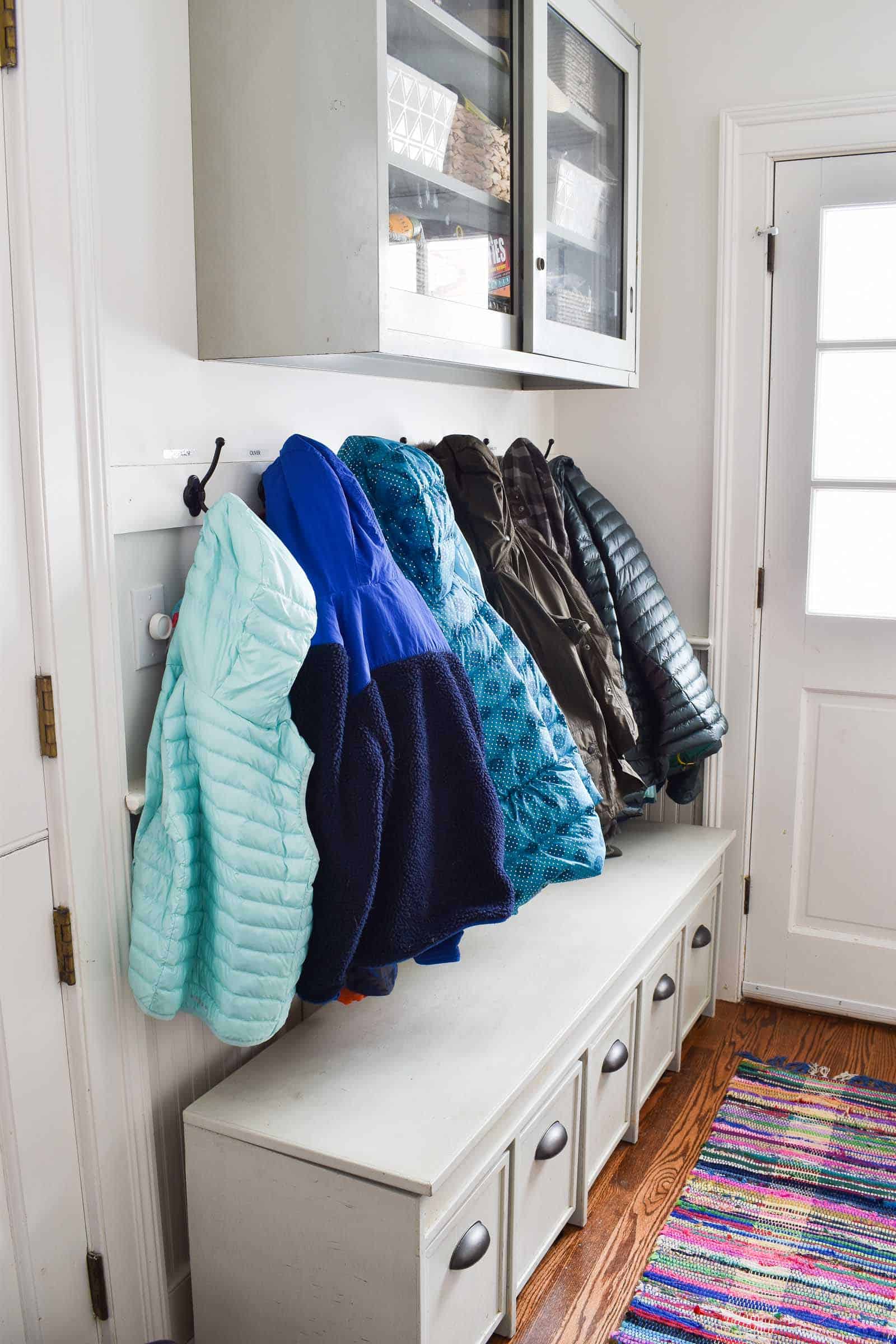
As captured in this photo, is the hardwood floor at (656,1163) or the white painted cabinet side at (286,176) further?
the hardwood floor at (656,1163)

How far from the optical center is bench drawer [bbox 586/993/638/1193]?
6.64 feet

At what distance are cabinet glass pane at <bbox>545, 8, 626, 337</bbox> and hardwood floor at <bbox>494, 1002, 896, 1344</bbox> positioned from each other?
162 cm

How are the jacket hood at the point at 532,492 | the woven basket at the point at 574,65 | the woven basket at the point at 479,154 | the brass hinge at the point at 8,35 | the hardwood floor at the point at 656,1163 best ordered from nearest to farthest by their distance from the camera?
the brass hinge at the point at 8,35
the woven basket at the point at 479,154
the hardwood floor at the point at 656,1163
the woven basket at the point at 574,65
the jacket hood at the point at 532,492

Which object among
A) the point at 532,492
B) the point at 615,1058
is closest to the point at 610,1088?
the point at 615,1058

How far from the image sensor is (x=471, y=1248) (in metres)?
1.58

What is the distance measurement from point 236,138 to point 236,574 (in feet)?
2.01

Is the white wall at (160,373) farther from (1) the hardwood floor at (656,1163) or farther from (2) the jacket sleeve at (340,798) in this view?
(1) the hardwood floor at (656,1163)

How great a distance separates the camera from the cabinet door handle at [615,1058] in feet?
6.77

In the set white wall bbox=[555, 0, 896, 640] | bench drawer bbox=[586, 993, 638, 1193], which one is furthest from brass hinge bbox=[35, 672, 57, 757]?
white wall bbox=[555, 0, 896, 640]

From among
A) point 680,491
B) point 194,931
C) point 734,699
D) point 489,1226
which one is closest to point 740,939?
point 734,699

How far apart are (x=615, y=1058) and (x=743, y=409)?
1.53 meters

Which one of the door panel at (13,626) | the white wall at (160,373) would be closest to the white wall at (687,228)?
the white wall at (160,373)

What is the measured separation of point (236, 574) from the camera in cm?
145

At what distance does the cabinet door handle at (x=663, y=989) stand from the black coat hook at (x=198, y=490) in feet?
4.45
